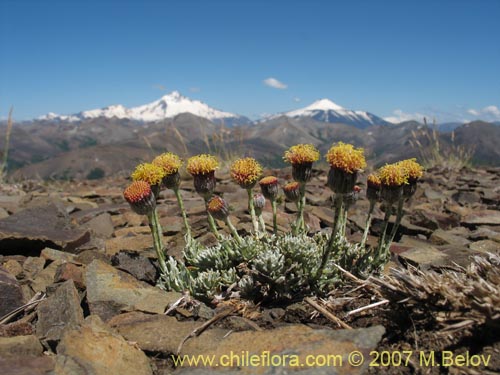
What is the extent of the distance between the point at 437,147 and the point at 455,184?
6067mm

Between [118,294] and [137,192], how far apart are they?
3.44 ft

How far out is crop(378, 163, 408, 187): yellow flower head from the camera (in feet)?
11.6

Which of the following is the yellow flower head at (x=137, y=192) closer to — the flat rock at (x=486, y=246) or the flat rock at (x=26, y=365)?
the flat rock at (x=26, y=365)

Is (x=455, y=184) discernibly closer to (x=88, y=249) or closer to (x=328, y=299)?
(x=328, y=299)

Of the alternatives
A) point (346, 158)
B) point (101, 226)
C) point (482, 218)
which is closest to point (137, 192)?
point (346, 158)

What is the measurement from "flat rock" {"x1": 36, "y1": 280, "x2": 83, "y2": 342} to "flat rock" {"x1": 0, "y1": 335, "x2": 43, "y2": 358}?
0.41 m

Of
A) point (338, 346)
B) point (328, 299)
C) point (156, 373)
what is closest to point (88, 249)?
point (156, 373)

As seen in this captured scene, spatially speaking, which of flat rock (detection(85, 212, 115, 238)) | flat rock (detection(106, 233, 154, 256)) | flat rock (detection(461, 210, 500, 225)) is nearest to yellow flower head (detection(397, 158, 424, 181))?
flat rock (detection(106, 233, 154, 256))

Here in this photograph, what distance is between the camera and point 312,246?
3.90m

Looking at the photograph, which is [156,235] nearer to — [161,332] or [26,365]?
[161,332]

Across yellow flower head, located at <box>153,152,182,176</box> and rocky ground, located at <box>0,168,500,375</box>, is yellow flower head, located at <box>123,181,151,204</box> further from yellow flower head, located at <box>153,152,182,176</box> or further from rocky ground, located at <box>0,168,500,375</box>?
rocky ground, located at <box>0,168,500,375</box>

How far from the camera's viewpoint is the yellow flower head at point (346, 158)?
321cm

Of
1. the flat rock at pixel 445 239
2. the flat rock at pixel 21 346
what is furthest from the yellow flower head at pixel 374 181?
the flat rock at pixel 21 346

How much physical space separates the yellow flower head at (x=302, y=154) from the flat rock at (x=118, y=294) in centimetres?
182
